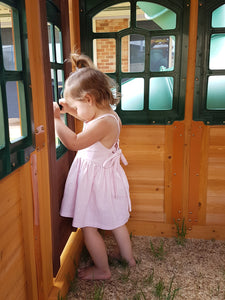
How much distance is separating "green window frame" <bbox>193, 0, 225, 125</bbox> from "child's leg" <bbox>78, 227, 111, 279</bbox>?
3.74 ft

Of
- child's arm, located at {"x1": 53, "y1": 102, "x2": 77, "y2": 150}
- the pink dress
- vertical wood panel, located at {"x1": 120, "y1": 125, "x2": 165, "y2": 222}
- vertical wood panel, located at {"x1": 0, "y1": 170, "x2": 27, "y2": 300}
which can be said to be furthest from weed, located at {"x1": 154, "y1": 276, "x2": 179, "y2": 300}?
child's arm, located at {"x1": 53, "y1": 102, "x2": 77, "y2": 150}

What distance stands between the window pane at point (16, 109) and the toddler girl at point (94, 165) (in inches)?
14.8

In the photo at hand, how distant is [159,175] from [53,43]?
4.24 ft

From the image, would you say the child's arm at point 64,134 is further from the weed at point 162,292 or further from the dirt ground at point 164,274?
the weed at point 162,292

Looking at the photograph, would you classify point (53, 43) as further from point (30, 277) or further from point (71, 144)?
point (30, 277)

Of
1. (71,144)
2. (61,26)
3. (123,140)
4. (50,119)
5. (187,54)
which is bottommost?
(123,140)

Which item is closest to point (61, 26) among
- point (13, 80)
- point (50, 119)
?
point (50, 119)

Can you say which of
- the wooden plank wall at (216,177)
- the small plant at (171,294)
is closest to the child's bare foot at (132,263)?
the small plant at (171,294)

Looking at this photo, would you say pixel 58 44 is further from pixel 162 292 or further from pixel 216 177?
pixel 162 292

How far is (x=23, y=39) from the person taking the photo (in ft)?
4.07

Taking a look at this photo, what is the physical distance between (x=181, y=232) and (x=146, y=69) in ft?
4.41

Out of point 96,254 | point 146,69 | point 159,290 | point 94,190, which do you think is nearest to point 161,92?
point 146,69

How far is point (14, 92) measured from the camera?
124 cm

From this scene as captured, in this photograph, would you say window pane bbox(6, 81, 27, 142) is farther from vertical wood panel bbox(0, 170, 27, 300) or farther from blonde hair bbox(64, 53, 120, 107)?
blonde hair bbox(64, 53, 120, 107)
